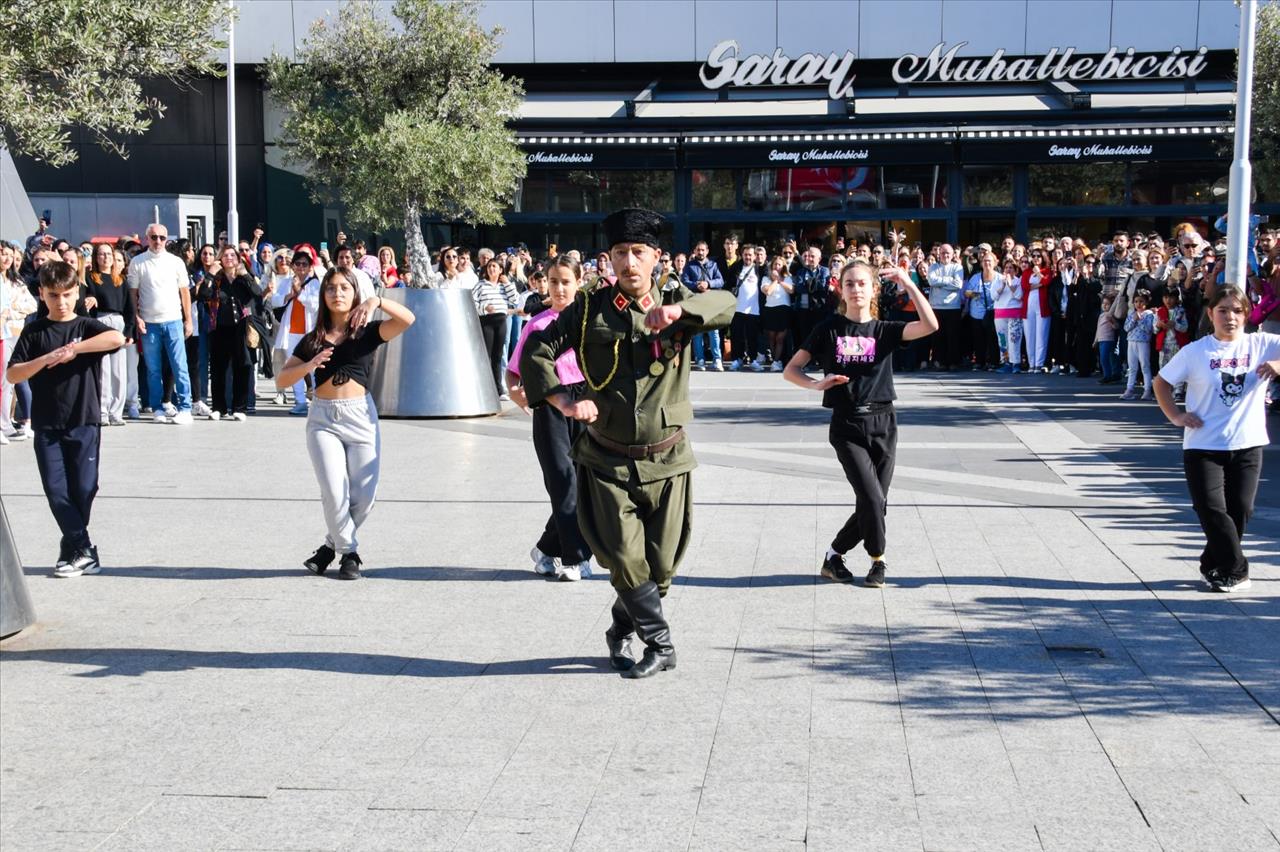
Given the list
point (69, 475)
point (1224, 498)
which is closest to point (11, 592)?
point (69, 475)

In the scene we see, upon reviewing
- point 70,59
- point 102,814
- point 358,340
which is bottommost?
point 102,814

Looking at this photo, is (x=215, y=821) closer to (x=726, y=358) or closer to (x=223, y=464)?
(x=223, y=464)

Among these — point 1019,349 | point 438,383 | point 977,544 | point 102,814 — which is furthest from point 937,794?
point 1019,349

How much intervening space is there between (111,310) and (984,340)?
1277 cm

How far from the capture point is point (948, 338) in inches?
882

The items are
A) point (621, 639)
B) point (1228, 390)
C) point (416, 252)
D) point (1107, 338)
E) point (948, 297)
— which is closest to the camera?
point (621, 639)

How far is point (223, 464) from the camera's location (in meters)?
12.0

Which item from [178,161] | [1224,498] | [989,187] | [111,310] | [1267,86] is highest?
[1267,86]

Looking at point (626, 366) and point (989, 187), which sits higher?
point (989, 187)

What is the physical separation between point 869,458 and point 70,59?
11504mm

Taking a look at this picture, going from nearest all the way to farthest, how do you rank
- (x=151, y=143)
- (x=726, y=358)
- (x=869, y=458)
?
(x=869, y=458) < (x=726, y=358) < (x=151, y=143)

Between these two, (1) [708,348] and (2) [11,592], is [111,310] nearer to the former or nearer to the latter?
(2) [11,592]

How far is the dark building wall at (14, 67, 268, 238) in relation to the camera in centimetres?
3362

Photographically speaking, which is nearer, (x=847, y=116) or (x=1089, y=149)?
(x=1089, y=149)
